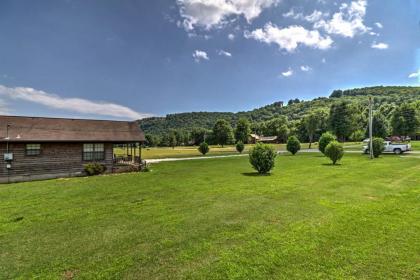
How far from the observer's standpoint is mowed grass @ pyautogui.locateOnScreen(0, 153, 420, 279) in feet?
14.2

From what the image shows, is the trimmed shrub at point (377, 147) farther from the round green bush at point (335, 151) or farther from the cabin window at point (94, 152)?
the cabin window at point (94, 152)

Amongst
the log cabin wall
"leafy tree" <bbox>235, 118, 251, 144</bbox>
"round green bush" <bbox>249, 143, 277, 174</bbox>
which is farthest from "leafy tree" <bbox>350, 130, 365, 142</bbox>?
the log cabin wall

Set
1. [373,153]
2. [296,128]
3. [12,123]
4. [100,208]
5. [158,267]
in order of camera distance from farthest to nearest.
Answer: [296,128] → [373,153] → [12,123] → [100,208] → [158,267]

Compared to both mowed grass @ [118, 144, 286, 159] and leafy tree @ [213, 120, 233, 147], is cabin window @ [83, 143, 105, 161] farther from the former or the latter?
leafy tree @ [213, 120, 233, 147]

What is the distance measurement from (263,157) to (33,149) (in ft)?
54.4

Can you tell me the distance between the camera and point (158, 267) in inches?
174

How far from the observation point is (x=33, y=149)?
675 inches

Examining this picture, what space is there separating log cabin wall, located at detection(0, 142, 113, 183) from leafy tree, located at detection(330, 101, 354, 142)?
2048 inches

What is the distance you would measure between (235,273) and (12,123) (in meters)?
20.4

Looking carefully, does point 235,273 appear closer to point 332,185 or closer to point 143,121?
point 332,185

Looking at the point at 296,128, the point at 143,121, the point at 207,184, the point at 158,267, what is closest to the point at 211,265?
the point at 158,267

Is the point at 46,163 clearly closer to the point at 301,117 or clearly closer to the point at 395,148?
the point at 395,148

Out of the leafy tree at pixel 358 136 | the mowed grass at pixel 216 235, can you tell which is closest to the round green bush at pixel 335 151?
the mowed grass at pixel 216 235

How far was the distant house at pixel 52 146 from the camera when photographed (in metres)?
16.3
